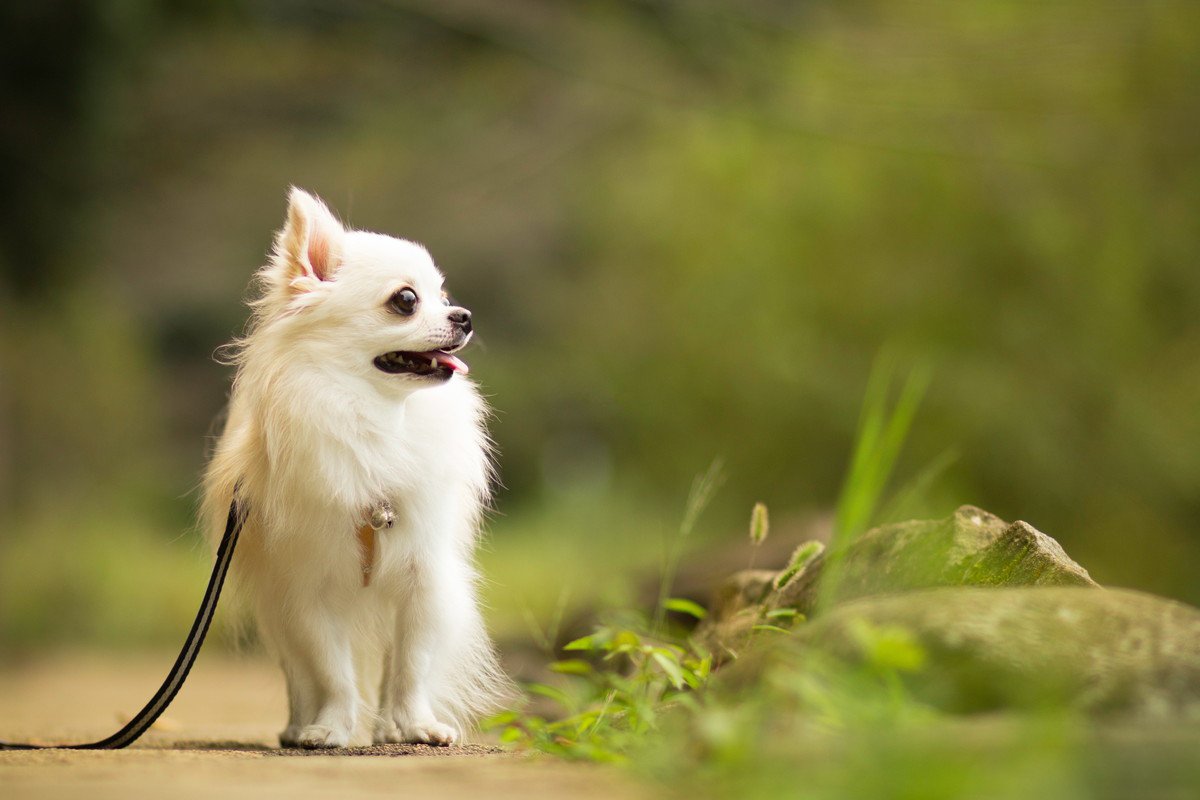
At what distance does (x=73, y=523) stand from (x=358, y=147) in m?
5.87

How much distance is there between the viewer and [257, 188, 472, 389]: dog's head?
10.7 ft

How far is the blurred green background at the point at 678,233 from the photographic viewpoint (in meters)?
10.3

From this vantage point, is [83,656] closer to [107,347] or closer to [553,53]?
[107,347]

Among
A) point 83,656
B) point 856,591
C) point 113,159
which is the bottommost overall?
point 83,656

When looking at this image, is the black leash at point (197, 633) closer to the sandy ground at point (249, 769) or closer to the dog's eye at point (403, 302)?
the sandy ground at point (249, 769)

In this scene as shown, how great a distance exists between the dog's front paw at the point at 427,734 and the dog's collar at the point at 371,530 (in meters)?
0.43

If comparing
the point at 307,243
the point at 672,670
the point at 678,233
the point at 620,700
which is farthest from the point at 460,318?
the point at 678,233

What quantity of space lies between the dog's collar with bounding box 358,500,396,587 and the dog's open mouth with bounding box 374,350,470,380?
38 cm

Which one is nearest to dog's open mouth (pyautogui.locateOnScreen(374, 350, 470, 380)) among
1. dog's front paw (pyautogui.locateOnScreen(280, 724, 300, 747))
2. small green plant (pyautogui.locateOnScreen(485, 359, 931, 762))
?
small green plant (pyautogui.locateOnScreen(485, 359, 931, 762))

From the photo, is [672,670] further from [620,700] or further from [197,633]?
[197,633]

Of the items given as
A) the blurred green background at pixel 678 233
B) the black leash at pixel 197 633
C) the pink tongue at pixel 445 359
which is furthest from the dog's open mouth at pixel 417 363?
the blurred green background at pixel 678 233

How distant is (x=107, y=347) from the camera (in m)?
12.0

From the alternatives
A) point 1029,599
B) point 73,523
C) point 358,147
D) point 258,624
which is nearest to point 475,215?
point 358,147

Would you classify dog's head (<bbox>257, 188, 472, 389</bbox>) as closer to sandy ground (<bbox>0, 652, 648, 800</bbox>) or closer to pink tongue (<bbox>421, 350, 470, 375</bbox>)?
pink tongue (<bbox>421, 350, 470, 375</bbox>)
